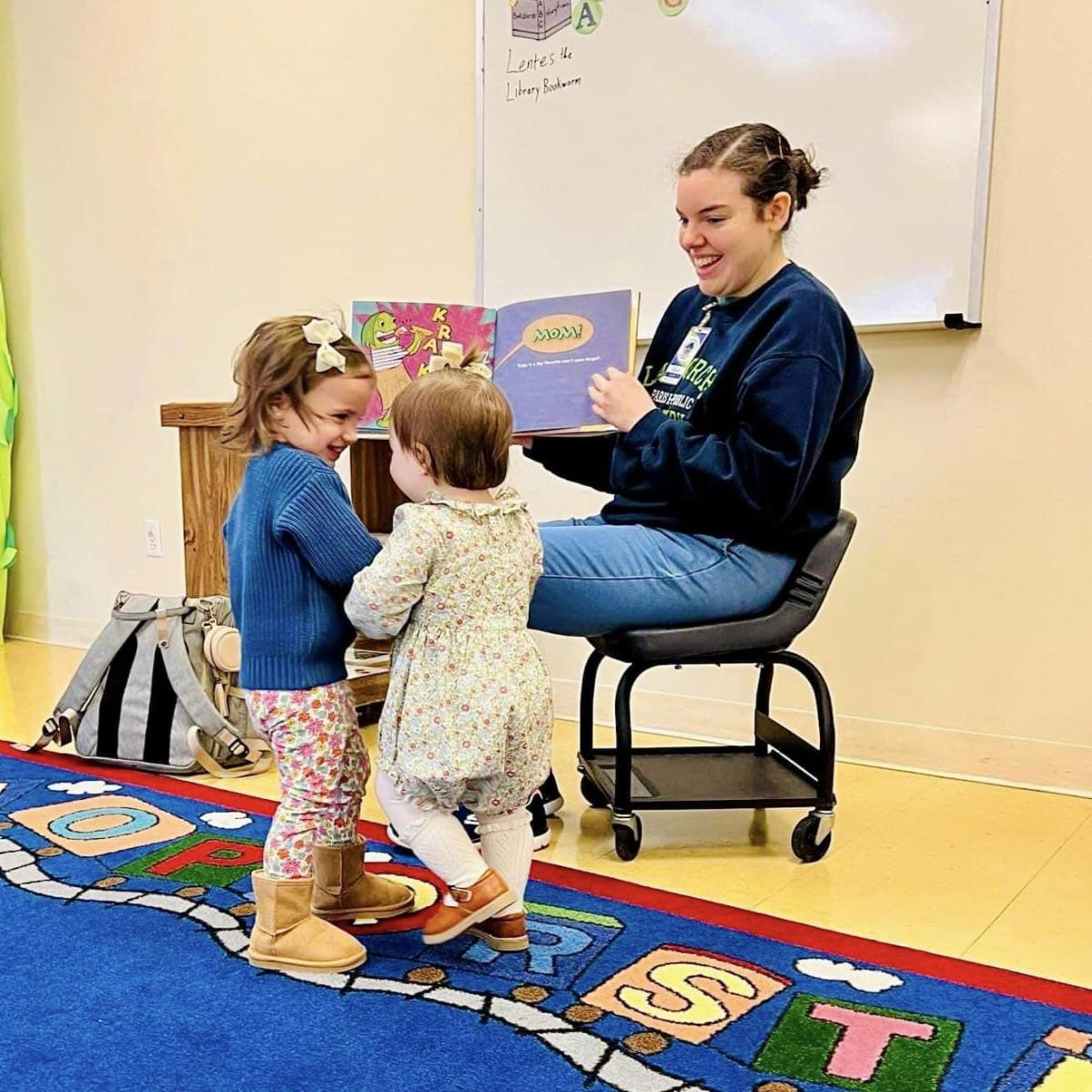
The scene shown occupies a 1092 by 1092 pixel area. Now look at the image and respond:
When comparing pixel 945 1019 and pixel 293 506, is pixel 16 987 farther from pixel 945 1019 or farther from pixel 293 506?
pixel 945 1019

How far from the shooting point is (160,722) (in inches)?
81.4

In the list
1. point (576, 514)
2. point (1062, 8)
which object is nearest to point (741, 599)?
point (576, 514)

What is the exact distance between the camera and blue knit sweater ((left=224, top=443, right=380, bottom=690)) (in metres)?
1.26

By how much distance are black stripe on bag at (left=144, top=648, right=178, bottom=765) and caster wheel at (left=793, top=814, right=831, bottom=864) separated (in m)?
1.15

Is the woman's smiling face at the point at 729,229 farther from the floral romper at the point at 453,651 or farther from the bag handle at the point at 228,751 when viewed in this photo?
the bag handle at the point at 228,751

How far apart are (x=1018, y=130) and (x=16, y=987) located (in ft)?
6.49

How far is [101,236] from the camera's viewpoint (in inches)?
128

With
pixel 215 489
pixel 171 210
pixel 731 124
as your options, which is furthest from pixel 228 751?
pixel 171 210

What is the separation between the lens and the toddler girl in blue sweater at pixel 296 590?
1.26 meters

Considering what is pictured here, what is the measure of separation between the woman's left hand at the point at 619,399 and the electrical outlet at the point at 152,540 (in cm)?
200

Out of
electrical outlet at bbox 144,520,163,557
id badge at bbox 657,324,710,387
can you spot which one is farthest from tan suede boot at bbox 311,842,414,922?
electrical outlet at bbox 144,520,163,557

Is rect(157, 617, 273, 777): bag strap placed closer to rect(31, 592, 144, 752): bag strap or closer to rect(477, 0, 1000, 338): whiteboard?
rect(31, 592, 144, 752): bag strap

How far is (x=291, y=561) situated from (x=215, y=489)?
127 cm

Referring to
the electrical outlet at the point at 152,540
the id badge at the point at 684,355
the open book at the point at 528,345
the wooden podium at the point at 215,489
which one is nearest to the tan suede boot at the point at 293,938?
the open book at the point at 528,345
